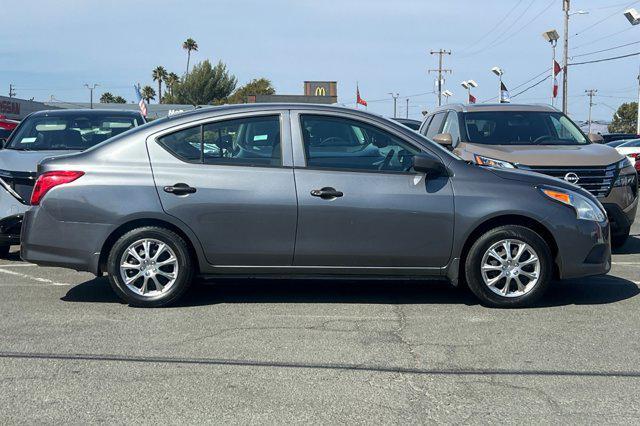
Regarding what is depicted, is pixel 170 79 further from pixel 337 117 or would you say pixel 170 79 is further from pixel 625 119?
pixel 337 117

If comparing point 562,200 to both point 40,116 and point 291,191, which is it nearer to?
point 291,191

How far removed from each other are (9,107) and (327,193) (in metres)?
60.2

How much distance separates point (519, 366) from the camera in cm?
511

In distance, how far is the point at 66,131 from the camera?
9.95m

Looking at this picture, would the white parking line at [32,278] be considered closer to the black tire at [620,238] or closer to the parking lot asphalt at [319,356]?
the parking lot asphalt at [319,356]

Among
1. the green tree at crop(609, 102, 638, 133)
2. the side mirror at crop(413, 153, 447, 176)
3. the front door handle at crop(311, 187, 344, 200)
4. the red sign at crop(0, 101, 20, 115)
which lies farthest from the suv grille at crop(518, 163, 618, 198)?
the green tree at crop(609, 102, 638, 133)

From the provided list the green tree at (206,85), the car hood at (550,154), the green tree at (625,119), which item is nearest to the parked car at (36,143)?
the car hood at (550,154)

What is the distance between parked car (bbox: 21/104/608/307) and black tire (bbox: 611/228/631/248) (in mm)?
3006

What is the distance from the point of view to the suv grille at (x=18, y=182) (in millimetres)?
8383

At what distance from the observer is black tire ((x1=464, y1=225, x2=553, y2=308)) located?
6.48 metres

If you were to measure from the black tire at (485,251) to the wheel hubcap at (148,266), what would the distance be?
2.47 metres

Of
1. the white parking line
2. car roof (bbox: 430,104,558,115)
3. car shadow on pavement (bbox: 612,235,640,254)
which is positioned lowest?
the white parking line

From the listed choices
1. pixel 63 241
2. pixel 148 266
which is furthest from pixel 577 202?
pixel 63 241

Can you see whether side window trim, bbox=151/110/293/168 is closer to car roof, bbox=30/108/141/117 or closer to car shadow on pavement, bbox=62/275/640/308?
car shadow on pavement, bbox=62/275/640/308
